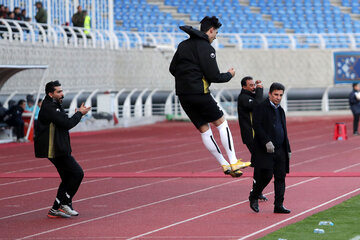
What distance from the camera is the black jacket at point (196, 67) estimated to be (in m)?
10.1

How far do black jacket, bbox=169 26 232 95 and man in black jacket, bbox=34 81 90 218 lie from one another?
1.19 meters

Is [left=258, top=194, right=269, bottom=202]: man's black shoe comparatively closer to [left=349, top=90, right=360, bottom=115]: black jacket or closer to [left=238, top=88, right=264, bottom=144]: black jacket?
[left=238, top=88, right=264, bottom=144]: black jacket

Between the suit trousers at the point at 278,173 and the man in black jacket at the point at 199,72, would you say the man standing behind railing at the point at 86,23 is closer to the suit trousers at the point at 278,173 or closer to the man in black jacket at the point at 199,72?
the man in black jacket at the point at 199,72

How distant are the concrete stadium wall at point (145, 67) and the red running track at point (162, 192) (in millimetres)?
7192

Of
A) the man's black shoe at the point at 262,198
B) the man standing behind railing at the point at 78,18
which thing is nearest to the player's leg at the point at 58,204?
the man's black shoe at the point at 262,198

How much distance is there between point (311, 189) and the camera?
12859 millimetres

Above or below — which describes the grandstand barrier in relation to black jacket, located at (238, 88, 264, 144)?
below

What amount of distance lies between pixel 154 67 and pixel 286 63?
6.39 meters

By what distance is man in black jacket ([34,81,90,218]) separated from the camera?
10227mm

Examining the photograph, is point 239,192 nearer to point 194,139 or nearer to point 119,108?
point 194,139

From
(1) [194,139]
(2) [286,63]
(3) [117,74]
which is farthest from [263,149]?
(2) [286,63]

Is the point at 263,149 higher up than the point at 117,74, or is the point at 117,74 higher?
the point at 263,149

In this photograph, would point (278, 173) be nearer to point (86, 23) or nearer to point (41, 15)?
point (41, 15)

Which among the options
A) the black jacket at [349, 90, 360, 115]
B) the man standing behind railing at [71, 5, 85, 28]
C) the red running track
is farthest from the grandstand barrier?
the red running track
